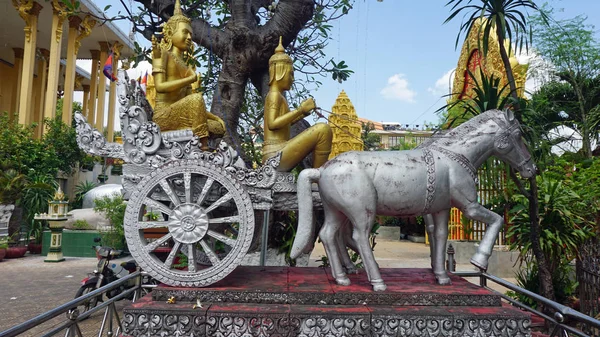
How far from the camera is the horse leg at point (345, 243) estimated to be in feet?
13.9

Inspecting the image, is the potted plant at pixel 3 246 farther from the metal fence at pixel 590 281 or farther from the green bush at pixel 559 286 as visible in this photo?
the metal fence at pixel 590 281

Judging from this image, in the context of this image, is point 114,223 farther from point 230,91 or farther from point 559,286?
point 559,286

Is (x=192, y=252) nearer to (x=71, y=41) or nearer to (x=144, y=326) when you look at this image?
(x=144, y=326)

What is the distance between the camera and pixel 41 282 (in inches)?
390

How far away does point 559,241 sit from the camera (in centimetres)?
668

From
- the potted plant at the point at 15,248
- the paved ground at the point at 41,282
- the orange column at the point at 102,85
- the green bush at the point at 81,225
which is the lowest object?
the paved ground at the point at 41,282

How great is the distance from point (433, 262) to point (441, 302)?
2.04ft

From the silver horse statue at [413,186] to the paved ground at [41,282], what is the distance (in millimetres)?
4600

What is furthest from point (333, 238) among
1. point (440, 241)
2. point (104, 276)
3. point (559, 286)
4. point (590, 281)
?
point (559, 286)

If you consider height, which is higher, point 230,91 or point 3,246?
point 230,91

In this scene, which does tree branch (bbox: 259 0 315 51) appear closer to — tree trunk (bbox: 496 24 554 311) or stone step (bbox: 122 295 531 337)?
tree trunk (bbox: 496 24 554 311)

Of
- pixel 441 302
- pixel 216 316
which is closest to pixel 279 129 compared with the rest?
pixel 216 316

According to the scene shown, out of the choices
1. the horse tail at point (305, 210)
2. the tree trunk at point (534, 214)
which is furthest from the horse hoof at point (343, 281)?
the tree trunk at point (534, 214)

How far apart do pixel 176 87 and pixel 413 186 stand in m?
2.43
